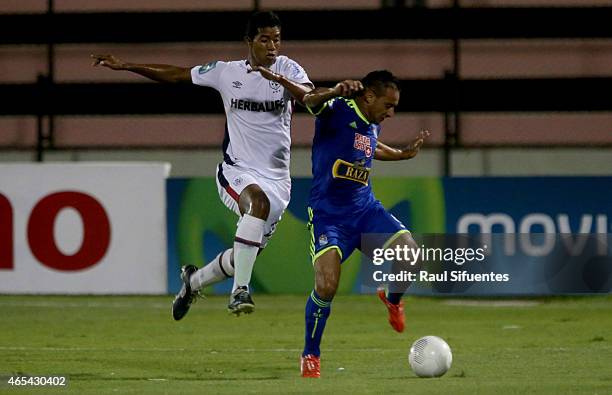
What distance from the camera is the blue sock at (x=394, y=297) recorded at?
9.27 metres

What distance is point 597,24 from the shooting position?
Result: 57.2ft

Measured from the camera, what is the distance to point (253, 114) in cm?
958

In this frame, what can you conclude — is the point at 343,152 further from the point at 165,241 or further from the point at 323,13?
the point at 323,13

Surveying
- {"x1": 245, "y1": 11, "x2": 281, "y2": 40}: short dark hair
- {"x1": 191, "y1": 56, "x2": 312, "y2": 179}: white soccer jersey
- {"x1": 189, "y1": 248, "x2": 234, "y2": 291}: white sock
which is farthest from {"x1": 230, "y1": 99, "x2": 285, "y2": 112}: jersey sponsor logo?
{"x1": 189, "y1": 248, "x2": 234, "y2": 291}: white sock

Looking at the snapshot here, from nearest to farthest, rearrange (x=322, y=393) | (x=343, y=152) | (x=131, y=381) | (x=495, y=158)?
(x=322, y=393)
(x=131, y=381)
(x=343, y=152)
(x=495, y=158)

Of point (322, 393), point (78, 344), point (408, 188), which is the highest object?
point (408, 188)

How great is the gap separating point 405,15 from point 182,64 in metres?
2.82

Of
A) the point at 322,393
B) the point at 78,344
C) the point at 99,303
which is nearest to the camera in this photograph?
the point at 322,393

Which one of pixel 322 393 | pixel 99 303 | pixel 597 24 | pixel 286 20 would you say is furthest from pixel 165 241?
pixel 322 393

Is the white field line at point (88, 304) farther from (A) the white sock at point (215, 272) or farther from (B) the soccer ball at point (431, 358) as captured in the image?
(B) the soccer ball at point (431, 358)

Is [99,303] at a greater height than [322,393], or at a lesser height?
greater

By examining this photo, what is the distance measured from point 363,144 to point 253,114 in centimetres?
95

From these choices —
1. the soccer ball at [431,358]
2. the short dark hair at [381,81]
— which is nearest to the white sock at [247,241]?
the short dark hair at [381,81]

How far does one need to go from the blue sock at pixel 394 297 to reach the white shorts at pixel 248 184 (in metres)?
0.95
